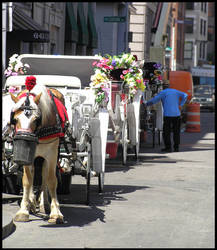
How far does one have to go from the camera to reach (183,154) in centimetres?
1955

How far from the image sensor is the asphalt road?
805cm

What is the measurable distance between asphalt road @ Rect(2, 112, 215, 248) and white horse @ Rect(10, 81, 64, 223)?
0.20 metres

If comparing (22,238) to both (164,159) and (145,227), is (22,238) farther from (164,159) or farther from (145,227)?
(164,159)

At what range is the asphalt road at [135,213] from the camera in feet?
26.4

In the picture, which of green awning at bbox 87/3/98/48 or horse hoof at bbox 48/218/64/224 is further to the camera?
green awning at bbox 87/3/98/48

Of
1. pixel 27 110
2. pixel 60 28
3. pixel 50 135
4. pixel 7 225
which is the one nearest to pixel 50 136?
pixel 50 135

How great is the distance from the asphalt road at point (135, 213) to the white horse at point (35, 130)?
0.64ft

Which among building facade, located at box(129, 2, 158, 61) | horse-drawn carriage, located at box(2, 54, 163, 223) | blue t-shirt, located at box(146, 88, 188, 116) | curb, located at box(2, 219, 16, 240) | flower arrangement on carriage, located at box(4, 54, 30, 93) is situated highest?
building facade, located at box(129, 2, 158, 61)

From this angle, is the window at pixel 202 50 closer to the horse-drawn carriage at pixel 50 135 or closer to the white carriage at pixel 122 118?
the white carriage at pixel 122 118

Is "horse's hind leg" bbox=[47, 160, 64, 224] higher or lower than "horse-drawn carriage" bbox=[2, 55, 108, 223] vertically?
lower

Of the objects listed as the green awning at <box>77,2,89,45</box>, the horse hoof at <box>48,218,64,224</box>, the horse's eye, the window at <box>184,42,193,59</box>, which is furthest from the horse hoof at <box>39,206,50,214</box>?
the window at <box>184,42,193,59</box>

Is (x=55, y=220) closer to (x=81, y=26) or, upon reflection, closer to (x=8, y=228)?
(x=8, y=228)

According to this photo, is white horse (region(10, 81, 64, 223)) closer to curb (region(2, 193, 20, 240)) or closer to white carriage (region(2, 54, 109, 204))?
curb (region(2, 193, 20, 240))

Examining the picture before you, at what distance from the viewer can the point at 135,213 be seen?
10.1 metres
